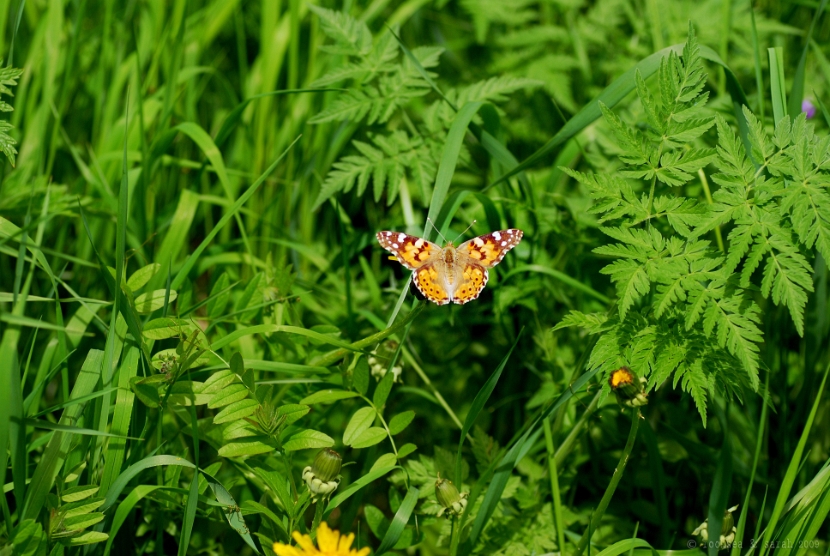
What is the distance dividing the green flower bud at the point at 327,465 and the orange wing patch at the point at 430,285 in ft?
1.76

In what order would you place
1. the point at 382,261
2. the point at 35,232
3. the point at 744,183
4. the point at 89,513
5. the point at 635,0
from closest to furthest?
the point at 89,513 → the point at 744,183 → the point at 35,232 → the point at 382,261 → the point at 635,0

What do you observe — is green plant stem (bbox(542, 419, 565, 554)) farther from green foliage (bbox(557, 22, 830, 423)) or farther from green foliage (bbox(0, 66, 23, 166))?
green foliage (bbox(0, 66, 23, 166))

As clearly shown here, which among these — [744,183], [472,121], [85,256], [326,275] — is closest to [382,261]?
[326,275]

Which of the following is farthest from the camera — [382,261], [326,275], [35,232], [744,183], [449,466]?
[382,261]

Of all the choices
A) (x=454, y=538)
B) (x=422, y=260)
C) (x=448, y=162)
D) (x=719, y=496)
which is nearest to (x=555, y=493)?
(x=454, y=538)

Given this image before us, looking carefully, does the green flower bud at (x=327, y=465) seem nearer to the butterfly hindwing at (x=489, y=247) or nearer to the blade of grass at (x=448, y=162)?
the blade of grass at (x=448, y=162)

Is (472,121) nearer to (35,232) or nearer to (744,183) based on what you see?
(744,183)

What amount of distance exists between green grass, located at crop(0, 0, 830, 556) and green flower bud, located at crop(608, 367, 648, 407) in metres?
0.01

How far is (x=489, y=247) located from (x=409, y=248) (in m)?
0.26

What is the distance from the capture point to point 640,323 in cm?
183

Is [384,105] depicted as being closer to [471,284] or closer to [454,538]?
[471,284]

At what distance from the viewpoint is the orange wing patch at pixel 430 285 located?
1995 mm

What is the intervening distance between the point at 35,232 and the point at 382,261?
1366 millimetres

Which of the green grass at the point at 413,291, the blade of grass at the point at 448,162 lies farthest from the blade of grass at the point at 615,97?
the blade of grass at the point at 448,162
